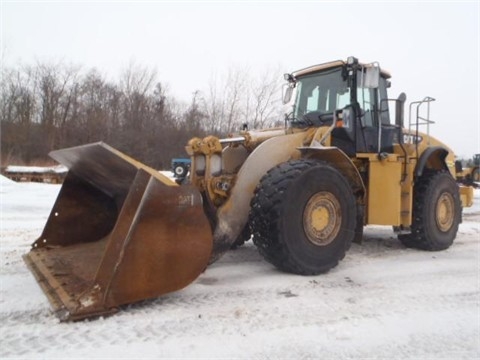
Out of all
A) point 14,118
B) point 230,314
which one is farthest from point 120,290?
point 14,118

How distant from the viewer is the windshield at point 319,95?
18.7ft

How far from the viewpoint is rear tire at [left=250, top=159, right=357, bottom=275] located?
409cm

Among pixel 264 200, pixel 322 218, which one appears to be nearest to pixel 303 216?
pixel 322 218

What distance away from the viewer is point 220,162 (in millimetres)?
4664

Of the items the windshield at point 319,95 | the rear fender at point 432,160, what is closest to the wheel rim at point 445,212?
the rear fender at point 432,160

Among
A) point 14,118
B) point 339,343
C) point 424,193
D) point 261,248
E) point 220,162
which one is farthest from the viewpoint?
point 14,118

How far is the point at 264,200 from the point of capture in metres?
4.09

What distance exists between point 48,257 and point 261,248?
2.11m

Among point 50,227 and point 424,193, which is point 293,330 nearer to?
point 50,227

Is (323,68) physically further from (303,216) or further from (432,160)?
(303,216)

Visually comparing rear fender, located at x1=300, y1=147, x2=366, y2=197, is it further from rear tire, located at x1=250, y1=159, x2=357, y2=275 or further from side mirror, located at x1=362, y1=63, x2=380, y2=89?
side mirror, located at x1=362, y1=63, x2=380, y2=89

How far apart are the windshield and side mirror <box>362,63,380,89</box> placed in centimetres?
49

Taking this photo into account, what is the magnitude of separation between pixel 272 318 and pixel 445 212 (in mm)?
4209

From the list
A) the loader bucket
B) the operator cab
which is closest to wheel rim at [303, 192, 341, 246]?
the operator cab
